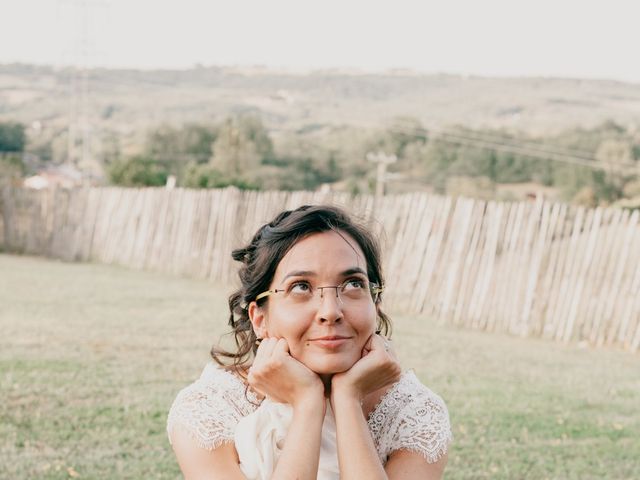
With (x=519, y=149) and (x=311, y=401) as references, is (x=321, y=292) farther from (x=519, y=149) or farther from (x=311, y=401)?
(x=519, y=149)

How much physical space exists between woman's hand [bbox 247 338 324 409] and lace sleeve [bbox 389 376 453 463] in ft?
0.93

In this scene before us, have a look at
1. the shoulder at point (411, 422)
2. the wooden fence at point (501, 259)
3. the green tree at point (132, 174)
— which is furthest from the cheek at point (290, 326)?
the green tree at point (132, 174)

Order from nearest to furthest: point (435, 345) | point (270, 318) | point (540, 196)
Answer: point (270, 318)
point (435, 345)
point (540, 196)

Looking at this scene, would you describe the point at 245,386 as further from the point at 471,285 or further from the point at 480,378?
the point at 471,285

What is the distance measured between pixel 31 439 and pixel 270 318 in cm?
297

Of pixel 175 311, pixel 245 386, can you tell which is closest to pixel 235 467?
pixel 245 386

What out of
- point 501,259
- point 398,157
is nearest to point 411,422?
point 501,259

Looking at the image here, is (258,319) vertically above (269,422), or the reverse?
(258,319)

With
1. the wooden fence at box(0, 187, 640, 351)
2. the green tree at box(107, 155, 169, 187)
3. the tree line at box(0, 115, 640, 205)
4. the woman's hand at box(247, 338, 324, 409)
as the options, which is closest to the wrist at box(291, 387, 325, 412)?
the woman's hand at box(247, 338, 324, 409)

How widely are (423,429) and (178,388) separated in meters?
4.21

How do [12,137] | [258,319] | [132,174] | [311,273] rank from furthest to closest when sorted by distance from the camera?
[12,137]
[132,174]
[258,319]
[311,273]

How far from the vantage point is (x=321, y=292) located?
2.54m

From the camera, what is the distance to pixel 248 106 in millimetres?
98688

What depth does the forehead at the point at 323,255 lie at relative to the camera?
2566mm
